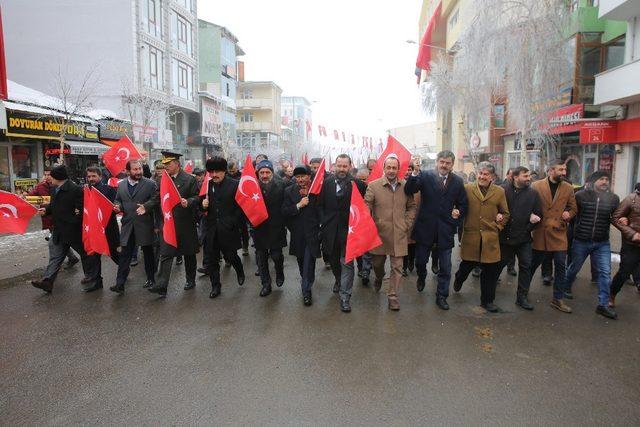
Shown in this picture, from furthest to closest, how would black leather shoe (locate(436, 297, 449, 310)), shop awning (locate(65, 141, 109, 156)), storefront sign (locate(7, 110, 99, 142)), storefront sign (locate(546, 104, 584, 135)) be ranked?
shop awning (locate(65, 141, 109, 156)) < storefront sign (locate(546, 104, 584, 135)) < storefront sign (locate(7, 110, 99, 142)) < black leather shoe (locate(436, 297, 449, 310))

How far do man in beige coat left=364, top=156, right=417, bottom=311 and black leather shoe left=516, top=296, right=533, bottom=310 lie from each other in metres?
1.58

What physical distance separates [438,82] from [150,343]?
86.2 ft

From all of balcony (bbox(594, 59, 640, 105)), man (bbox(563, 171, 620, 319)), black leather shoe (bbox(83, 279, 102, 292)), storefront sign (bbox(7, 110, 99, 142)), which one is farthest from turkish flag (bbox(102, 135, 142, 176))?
balcony (bbox(594, 59, 640, 105))

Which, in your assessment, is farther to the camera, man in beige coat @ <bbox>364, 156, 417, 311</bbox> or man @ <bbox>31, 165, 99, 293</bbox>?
man @ <bbox>31, 165, 99, 293</bbox>

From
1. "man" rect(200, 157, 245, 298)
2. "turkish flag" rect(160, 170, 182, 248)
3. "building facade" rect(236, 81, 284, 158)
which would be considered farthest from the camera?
"building facade" rect(236, 81, 284, 158)

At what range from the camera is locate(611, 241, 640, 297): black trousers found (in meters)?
5.45

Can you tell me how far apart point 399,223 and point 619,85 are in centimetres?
1295

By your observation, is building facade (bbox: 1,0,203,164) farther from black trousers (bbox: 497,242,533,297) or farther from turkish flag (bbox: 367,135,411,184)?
black trousers (bbox: 497,242,533,297)

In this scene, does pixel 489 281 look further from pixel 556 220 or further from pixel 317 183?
pixel 317 183

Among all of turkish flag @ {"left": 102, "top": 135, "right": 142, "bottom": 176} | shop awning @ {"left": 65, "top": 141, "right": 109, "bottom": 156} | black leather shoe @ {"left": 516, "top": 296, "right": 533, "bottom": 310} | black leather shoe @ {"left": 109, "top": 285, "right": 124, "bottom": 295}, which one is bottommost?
black leather shoe @ {"left": 109, "top": 285, "right": 124, "bottom": 295}

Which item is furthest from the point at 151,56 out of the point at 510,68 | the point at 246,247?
the point at 246,247

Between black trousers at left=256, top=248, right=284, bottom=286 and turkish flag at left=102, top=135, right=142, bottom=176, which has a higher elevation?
turkish flag at left=102, top=135, right=142, bottom=176

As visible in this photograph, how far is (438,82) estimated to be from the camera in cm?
2739

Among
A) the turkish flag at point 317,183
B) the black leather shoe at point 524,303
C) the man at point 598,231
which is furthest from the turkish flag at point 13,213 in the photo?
the man at point 598,231
